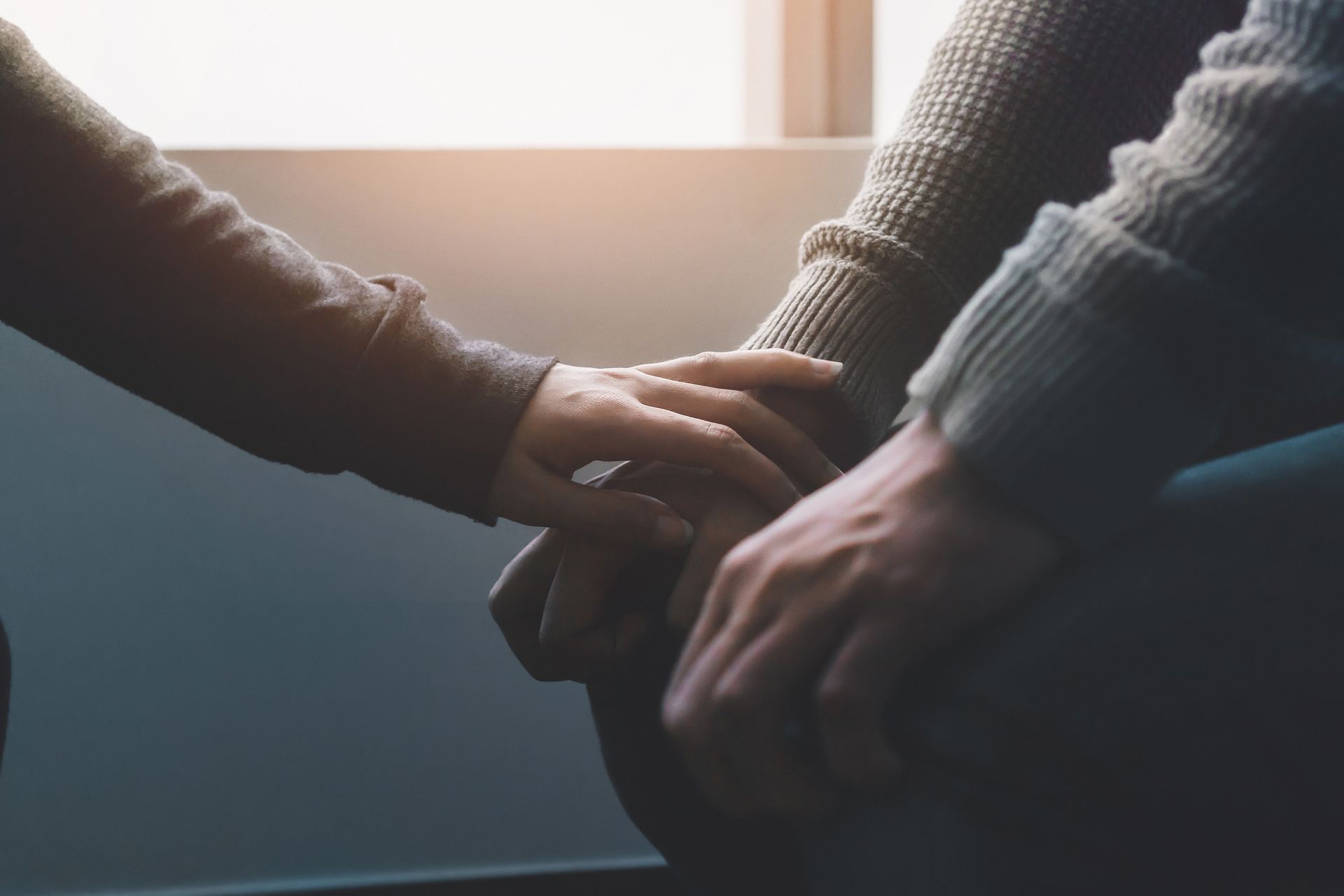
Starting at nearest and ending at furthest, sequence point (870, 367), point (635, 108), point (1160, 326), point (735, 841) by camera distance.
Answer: point (1160, 326)
point (735, 841)
point (870, 367)
point (635, 108)

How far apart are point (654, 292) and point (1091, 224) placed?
64 centimetres

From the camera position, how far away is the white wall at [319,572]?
894 millimetres

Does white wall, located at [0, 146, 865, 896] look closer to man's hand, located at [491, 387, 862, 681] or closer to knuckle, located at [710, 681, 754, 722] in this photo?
man's hand, located at [491, 387, 862, 681]

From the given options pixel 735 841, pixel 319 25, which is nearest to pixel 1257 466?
pixel 735 841

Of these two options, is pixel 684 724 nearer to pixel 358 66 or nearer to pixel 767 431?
pixel 767 431

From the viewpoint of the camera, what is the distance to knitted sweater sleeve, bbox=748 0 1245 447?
1.74ft

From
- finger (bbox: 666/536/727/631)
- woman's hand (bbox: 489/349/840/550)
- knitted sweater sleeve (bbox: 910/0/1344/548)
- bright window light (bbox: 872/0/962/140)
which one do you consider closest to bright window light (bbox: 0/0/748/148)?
bright window light (bbox: 872/0/962/140)

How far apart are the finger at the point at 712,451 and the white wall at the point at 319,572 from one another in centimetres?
43

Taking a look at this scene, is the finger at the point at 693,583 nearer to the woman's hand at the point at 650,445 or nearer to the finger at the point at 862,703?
the woman's hand at the point at 650,445

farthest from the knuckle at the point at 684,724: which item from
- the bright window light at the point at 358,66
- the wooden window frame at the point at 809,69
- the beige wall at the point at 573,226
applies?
the wooden window frame at the point at 809,69

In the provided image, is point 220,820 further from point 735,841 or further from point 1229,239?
point 1229,239

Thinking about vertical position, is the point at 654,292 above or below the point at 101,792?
above

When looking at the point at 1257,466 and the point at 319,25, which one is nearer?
the point at 1257,466

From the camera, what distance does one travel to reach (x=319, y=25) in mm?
967
